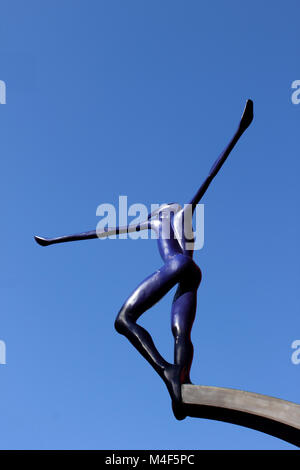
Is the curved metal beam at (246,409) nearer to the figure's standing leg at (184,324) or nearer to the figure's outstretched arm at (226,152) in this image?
the figure's standing leg at (184,324)

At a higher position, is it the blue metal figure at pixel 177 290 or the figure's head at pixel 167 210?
the figure's head at pixel 167 210

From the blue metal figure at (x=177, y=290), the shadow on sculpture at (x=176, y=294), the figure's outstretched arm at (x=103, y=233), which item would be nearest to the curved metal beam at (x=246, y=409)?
the shadow on sculpture at (x=176, y=294)

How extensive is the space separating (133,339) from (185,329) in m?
0.66

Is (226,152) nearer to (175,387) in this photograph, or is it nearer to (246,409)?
(175,387)

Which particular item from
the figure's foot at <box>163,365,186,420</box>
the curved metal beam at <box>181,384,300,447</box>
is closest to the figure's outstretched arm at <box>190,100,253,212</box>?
the figure's foot at <box>163,365,186,420</box>

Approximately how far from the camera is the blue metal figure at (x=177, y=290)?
570cm

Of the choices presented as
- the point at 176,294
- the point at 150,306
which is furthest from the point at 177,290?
the point at 150,306

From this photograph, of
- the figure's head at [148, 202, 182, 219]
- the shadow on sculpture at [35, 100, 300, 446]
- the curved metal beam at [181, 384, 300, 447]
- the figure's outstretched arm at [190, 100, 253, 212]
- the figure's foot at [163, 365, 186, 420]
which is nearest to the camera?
the curved metal beam at [181, 384, 300, 447]

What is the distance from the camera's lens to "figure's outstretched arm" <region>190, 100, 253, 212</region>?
684cm

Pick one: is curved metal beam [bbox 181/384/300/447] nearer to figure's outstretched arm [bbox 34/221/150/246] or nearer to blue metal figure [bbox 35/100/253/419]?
blue metal figure [bbox 35/100/253/419]

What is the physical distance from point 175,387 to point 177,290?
146 cm

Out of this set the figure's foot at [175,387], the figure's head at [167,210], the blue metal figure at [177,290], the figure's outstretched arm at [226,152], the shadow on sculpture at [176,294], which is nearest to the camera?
the figure's foot at [175,387]
